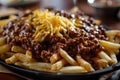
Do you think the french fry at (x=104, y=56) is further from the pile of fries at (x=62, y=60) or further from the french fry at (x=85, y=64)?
Result: the french fry at (x=85, y=64)

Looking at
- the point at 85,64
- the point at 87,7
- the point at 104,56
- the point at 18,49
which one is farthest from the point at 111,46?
the point at 87,7

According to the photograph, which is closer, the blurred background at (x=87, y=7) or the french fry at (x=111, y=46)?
the french fry at (x=111, y=46)

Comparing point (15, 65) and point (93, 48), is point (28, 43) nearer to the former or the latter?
point (15, 65)

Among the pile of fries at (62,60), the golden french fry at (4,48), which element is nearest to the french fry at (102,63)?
the pile of fries at (62,60)

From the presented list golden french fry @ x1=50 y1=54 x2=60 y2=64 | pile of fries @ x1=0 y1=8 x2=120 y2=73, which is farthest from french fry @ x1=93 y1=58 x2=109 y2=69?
golden french fry @ x1=50 y1=54 x2=60 y2=64

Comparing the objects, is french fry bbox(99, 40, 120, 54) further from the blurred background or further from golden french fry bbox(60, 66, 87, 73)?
the blurred background

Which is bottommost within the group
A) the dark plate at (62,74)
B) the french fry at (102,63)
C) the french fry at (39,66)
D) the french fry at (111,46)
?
the dark plate at (62,74)

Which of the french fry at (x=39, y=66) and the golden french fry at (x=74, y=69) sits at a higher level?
the french fry at (x=39, y=66)
